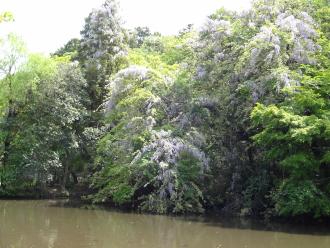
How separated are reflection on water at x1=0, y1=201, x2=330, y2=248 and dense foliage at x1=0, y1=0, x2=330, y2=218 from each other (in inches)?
61.9

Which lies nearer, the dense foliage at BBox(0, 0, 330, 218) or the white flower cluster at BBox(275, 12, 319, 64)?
the dense foliage at BBox(0, 0, 330, 218)

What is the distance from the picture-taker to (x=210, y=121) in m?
21.2

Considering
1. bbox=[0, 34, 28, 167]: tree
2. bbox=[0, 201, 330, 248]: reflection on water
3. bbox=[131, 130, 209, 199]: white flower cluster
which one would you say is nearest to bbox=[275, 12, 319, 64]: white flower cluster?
bbox=[131, 130, 209, 199]: white flower cluster

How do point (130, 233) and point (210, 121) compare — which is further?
point (210, 121)

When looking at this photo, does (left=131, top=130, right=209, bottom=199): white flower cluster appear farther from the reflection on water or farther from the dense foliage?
the reflection on water

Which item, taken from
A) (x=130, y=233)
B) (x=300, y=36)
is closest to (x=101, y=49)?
(x=300, y=36)

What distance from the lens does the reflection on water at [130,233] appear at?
1352cm

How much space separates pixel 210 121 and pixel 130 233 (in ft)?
24.9

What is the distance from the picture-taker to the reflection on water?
13516 millimetres

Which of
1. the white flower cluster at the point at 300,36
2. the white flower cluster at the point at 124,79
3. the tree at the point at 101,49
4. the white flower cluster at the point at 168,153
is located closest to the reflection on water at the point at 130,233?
the white flower cluster at the point at 168,153

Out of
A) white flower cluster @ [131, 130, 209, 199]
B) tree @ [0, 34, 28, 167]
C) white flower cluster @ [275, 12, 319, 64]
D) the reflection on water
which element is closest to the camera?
the reflection on water

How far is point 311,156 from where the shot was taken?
1675 centimetres

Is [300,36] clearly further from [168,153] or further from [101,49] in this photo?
[101,49]

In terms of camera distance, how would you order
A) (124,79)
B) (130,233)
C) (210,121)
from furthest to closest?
1. (124,79)
2. (210,121)
3. (130,233)
